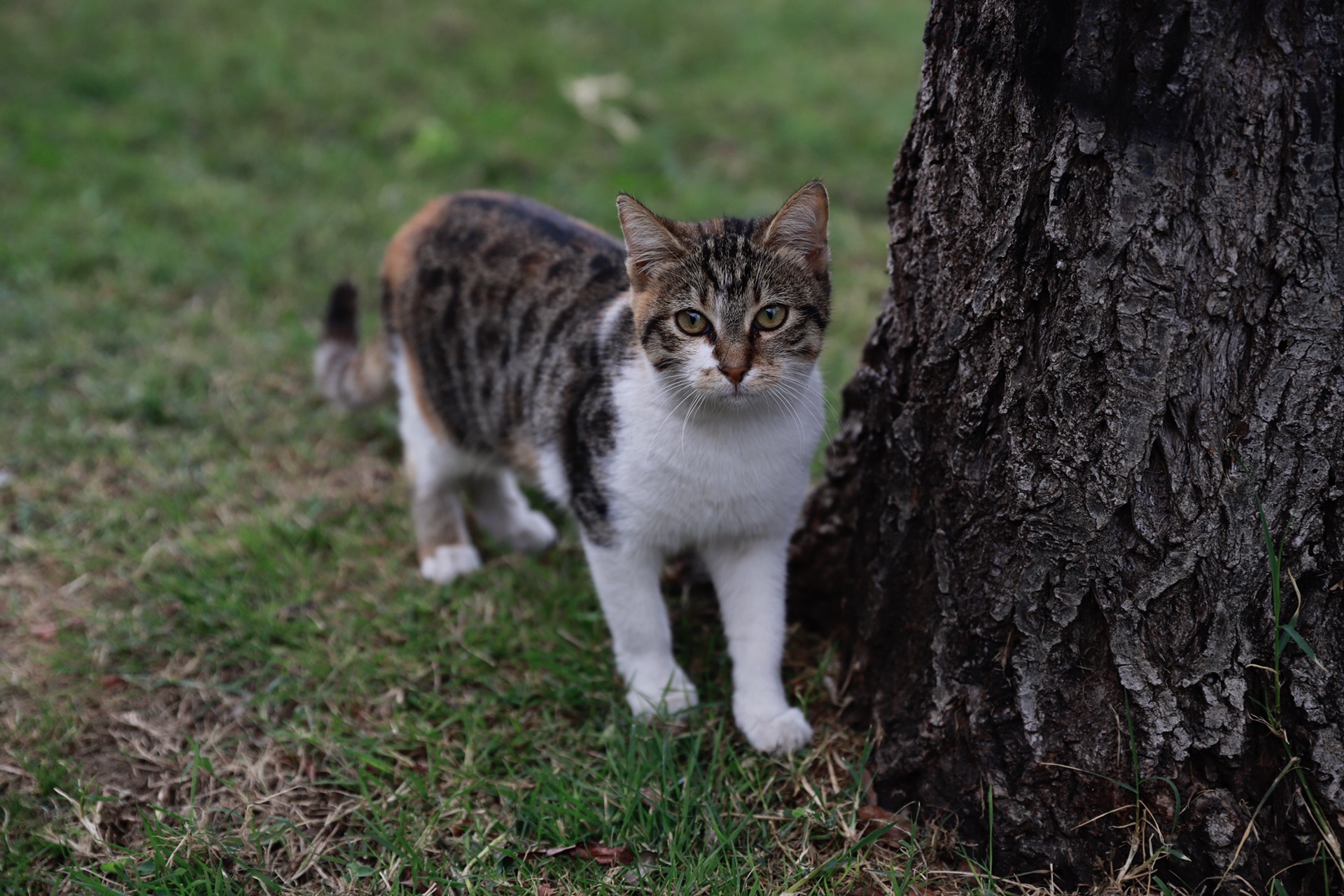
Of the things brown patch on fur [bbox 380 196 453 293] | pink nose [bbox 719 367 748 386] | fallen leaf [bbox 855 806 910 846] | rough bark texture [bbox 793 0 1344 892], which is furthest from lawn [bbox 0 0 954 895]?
pink nose [bbox 719 367 748 386]

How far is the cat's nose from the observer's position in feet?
8.08

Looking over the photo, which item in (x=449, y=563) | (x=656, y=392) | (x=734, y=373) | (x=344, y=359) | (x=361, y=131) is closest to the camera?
(x=734, y=373)

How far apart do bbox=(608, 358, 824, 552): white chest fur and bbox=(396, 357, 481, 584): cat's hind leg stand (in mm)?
930

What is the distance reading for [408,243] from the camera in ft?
11.9

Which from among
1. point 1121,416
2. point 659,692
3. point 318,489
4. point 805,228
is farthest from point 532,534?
point 1121,416

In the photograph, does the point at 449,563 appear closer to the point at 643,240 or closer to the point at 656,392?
the point at 656,392

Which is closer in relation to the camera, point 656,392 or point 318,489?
point 656,392

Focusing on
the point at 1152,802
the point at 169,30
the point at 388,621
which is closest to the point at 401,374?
the point at 388,621

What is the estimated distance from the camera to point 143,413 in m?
4.03

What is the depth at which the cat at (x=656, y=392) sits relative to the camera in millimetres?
2572

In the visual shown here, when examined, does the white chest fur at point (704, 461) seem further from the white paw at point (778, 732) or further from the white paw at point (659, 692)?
the white paw at point (778, 732)

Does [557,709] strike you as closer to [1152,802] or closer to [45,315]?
[1152,802]

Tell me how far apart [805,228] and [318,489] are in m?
2.13

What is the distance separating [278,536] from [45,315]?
76.0 inches
